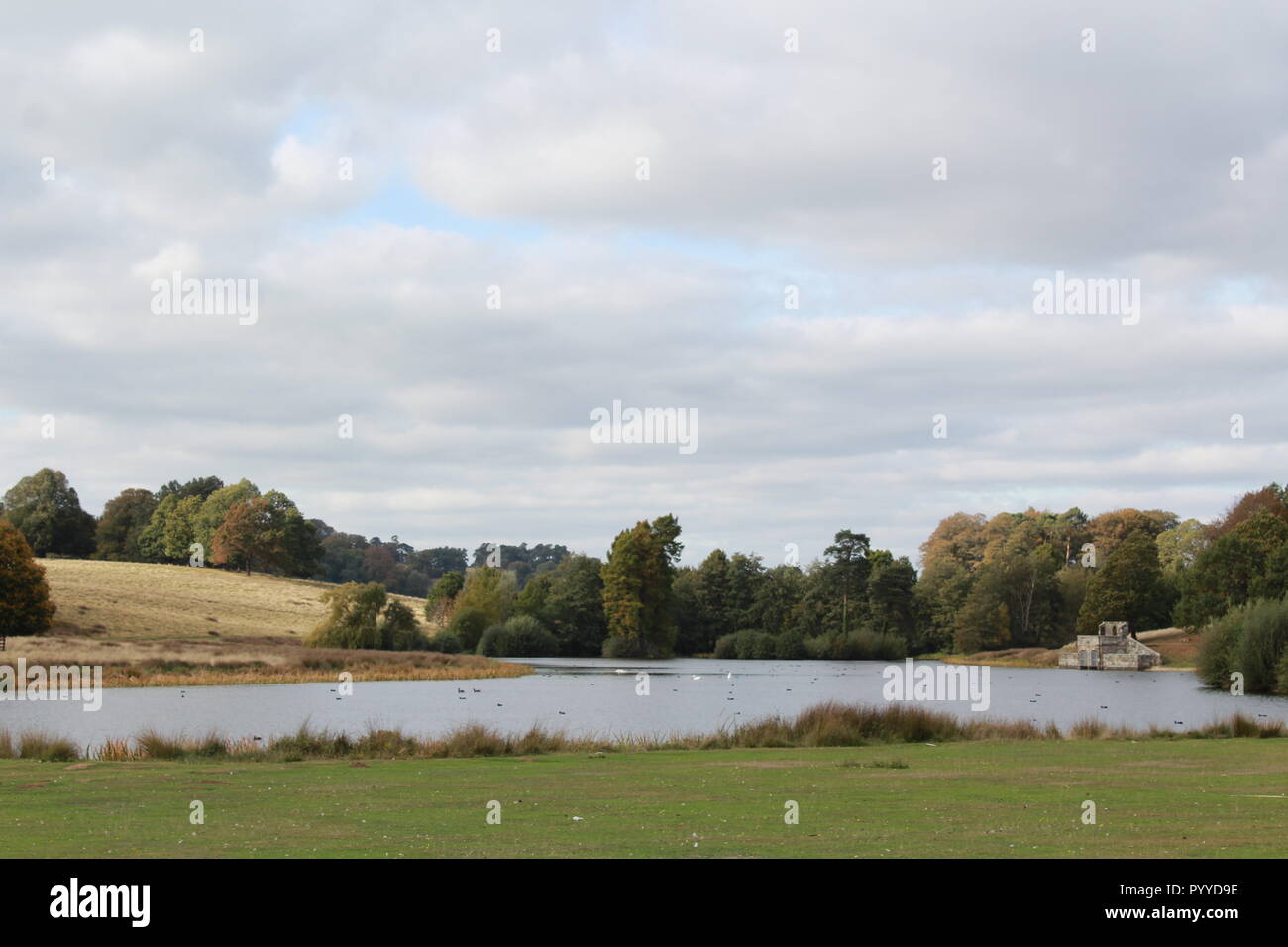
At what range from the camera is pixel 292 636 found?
104875 millimetres

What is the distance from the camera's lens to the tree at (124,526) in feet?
534

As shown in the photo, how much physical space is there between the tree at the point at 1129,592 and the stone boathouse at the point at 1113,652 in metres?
3.69

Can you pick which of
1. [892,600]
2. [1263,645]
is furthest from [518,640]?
[1263,645]

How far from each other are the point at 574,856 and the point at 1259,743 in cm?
2368

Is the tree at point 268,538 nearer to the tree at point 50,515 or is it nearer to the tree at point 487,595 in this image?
the tree at point 50,515

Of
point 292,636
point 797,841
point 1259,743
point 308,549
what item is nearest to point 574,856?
point 797,841

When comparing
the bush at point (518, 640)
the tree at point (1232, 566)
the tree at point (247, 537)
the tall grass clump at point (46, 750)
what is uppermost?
the tree at point (247, 537)

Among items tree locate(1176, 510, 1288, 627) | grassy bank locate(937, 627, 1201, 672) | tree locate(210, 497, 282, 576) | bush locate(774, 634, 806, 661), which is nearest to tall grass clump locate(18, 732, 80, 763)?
tree locate(1176, 510, 1288, 627)

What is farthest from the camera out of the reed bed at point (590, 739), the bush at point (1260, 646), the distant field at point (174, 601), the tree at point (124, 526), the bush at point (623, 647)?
the tree at point (124, 526)

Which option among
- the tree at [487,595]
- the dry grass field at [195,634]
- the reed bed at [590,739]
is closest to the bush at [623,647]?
the tree at [487,595]

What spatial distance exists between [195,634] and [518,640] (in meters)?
33.8

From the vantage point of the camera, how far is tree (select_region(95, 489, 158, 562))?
6412 inches
